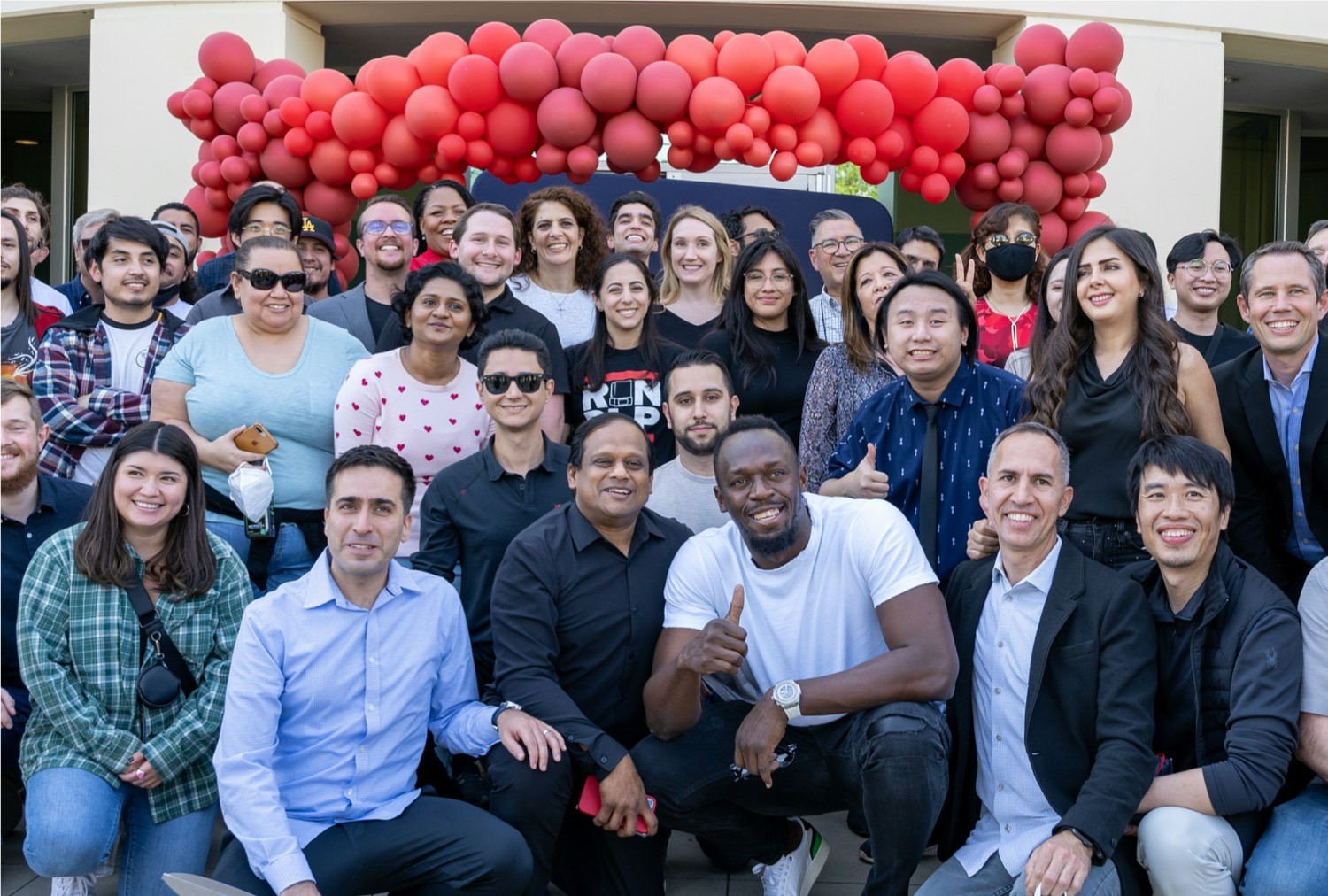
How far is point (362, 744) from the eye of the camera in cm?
318

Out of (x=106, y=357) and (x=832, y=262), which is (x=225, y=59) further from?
(x=832, y=262)

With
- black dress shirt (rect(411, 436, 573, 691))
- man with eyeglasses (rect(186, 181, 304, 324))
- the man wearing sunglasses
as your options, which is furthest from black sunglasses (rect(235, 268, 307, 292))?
black dress shirt (rect(411, 436, 573, 691))

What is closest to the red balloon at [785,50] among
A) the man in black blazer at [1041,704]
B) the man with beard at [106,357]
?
the man with beard at [106,357]

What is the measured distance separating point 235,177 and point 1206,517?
649cm

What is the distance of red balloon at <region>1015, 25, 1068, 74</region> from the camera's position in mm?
7730

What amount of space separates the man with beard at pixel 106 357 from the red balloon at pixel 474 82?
9.38 feet

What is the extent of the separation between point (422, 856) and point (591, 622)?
0.78 m

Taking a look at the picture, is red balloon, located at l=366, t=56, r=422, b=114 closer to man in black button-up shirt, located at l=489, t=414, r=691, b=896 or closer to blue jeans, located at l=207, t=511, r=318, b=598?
blue jeans, located at l=207, t=511, r=318, b=598

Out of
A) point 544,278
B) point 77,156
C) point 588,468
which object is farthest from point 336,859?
point 77,156

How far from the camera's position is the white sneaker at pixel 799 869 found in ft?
11.2

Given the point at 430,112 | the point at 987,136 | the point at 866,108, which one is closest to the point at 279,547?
the point at 430,112

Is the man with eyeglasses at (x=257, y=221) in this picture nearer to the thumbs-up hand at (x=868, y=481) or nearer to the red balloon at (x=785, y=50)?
the thumbs-up hand at (x=868, y=481)

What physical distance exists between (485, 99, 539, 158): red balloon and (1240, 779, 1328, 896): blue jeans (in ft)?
18.7

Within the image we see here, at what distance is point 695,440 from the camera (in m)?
4.04
